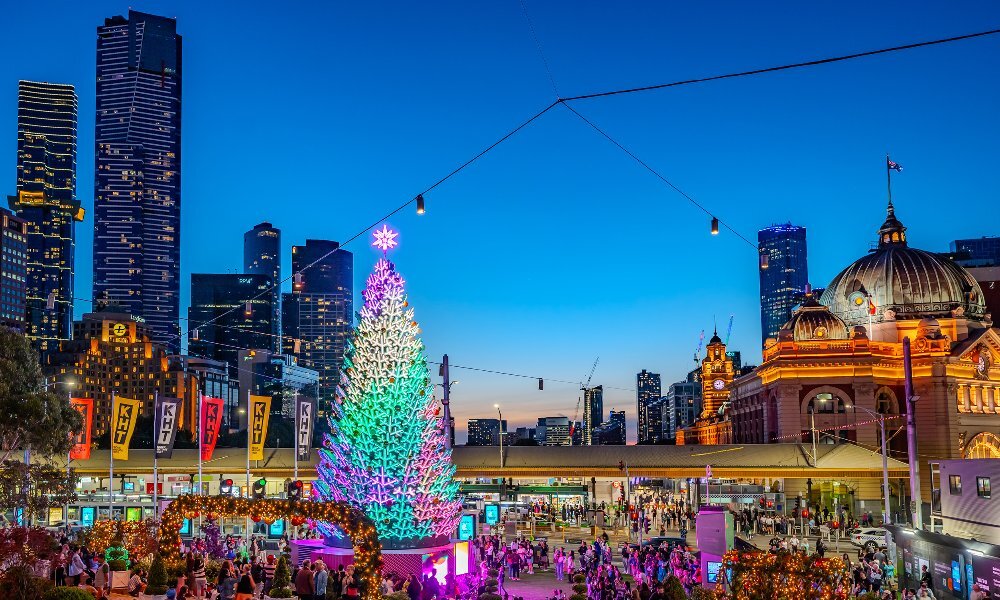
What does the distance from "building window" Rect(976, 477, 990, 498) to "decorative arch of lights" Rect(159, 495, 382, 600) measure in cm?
2152

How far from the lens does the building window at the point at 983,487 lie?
3375cm

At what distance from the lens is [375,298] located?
107 feet

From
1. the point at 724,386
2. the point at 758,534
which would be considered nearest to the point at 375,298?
the point at 758,534

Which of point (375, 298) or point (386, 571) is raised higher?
point (375, 298)

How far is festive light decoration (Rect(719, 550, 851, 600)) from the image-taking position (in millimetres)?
22422

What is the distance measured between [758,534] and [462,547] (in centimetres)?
3302

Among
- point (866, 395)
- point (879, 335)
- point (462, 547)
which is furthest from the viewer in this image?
point (879, 335)

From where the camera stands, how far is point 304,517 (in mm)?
27781

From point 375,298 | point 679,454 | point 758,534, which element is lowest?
point 758,534

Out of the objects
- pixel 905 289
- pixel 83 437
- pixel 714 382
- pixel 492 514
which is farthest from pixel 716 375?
pixel 83 437

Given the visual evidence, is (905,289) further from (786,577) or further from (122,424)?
(786,577)

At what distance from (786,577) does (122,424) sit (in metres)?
39.3

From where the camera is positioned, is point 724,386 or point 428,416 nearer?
point 428,416

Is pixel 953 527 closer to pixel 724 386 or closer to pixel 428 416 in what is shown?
pixel 428 416
